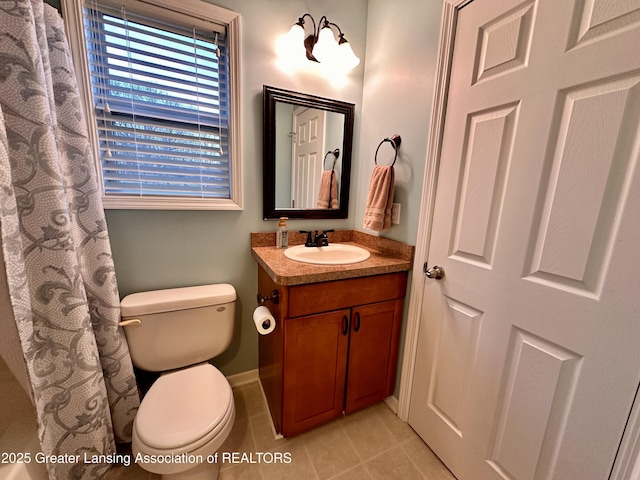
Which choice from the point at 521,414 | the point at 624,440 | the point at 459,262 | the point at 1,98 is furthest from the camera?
the point at 459,262

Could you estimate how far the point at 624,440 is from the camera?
68 centimetres

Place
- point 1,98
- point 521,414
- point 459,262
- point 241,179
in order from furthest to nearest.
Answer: point 241,179 < point 459,262 < point 521,414 < point 1,98

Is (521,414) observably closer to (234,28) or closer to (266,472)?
(266,472)

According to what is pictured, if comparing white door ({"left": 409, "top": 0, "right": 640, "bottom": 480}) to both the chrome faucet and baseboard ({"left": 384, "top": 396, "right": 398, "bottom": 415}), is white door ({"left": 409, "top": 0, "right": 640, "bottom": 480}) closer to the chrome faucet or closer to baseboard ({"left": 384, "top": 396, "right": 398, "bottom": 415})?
baseboard ({"left": 384, "top": 396, "right": 398, "bottom": 415})

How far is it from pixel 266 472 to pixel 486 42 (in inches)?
79.6

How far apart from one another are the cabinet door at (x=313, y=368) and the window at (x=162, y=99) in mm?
789

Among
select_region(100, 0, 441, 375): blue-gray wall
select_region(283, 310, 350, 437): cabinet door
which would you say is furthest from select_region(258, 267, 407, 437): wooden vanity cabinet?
select_region(100, 0, 441, 375): blue-gray wall

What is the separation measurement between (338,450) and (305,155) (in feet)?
5.35

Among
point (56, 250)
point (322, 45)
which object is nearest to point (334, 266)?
point (56, 250)

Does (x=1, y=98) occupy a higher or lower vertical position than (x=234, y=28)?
lower

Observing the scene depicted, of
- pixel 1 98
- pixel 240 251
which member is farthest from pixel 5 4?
pixel 240 251

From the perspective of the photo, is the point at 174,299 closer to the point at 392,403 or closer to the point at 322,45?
the point at 392,403

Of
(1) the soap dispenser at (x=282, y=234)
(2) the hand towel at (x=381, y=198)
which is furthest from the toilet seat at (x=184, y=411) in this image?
(2) the hand towel at (x=381, y=198)

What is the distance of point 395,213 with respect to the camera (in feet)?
4.72
